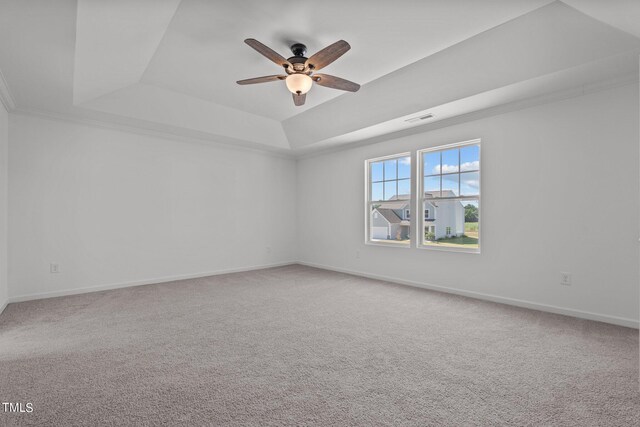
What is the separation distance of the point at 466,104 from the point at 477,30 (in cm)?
104

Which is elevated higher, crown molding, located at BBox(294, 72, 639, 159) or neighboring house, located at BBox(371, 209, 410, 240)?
crown molding, located at BBox(294, 72, 639, 159)

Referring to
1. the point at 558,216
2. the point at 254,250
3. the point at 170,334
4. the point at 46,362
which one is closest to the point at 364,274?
the point at 254,250

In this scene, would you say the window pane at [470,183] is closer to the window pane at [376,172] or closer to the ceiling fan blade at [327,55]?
the window pane at [376,172]

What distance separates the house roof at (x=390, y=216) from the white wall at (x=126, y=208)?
235 cm

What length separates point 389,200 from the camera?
5.11m

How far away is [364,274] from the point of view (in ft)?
17.5

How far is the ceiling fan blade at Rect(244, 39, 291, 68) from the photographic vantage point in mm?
2369

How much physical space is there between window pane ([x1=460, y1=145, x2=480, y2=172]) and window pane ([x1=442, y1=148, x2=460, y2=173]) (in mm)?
67

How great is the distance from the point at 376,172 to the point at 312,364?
12.4 feet

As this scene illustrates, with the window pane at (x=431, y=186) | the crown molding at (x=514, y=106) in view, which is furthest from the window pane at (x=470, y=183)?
the crown molding at (x=514, y=106)

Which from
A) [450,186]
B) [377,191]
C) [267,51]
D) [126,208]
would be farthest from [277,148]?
[267,51]

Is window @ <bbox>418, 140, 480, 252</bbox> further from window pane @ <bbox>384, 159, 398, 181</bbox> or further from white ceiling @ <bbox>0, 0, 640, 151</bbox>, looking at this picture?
white ceiling @ <bbox>0, 0, 640, 151</bbox>

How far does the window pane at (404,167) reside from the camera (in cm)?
484

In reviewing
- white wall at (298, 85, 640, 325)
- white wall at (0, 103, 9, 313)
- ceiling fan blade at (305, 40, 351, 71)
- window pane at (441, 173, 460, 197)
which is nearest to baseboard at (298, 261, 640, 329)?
white wall at (298, 85, 640, 325)
